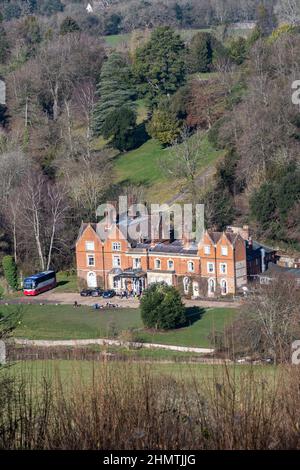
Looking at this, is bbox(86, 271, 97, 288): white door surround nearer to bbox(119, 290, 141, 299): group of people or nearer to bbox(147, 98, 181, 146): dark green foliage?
bbox(119, 290, 141, 299): group of people

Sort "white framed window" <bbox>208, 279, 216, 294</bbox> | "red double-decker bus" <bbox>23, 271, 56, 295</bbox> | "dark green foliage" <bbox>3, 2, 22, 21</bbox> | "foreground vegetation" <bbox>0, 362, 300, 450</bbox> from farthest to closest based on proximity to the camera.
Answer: "dark green foliage" <bbox>3, 2, 22, 21</bbox> → "red double-decker bus" <bbox>23, 271, 56, 295</bbox> → "white framed window" <bbox>208, 279, 216, 294</bbox> → "foreground vegetation" <bbox>0, 362, 300, 450</bbox>

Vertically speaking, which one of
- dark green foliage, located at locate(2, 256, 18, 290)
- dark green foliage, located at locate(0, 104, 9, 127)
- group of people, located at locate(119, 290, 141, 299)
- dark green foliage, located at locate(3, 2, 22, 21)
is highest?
dark green foliage, located at locate(3, 2, 22, 21)

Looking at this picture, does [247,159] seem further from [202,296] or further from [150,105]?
[150,105]

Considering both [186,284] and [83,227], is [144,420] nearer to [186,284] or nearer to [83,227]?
[186,284]

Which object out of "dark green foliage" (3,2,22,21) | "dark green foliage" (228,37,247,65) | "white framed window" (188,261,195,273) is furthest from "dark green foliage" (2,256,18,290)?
"dark green foliage" (3,2,22,21)

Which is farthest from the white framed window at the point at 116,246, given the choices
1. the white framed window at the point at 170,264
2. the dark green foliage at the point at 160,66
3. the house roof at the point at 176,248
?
the dark green foliage at the point at 160,66

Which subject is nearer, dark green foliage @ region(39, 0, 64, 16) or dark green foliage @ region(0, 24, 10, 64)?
dark green foliage @ region(0, 24, 10, 64)
